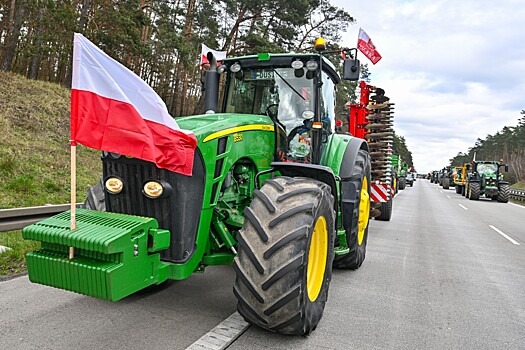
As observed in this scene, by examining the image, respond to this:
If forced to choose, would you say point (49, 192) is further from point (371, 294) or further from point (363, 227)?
point (371, 294)

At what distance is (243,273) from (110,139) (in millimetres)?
1325

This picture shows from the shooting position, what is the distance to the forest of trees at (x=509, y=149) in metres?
67.2

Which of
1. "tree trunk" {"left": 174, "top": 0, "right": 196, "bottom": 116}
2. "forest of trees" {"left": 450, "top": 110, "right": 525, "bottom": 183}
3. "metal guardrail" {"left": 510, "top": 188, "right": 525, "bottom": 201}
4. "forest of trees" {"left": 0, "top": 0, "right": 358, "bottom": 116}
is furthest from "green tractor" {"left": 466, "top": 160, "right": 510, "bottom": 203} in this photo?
"forest of trees" {"left": 450, "top": 110, "right": 525, "bottom": 183}

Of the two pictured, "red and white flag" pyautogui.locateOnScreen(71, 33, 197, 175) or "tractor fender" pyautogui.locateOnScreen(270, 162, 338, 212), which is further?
"tractor fender" pyautogui.locateOnScreen(270, 162, 338, 212)

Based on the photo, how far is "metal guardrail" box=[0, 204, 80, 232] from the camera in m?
5.06

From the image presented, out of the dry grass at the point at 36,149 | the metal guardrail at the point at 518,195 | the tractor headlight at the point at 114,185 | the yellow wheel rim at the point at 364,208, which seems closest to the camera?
the tractor headlight at the point at 114,185

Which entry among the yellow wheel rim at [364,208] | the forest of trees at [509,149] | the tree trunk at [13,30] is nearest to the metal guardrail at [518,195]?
the yellow wheel rim at [364,208]

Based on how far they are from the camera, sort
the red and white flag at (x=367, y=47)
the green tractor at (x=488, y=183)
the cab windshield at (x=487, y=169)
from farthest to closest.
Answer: the cab windshield at (x=487, y=169), the green tractor at (x=488, y=183), the red and white flag at (x=367, y=47)

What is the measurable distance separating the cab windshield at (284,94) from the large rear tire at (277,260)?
1.49 m

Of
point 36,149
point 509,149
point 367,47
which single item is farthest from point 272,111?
point 509,149

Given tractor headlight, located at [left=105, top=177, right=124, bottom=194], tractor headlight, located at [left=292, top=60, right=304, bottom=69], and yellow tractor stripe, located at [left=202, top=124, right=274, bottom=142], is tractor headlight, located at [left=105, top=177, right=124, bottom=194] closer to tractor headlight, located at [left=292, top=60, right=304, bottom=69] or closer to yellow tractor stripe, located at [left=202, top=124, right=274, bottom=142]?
yellow tractor stripe, located at [left=202, top=124, right=274, bottom=142]

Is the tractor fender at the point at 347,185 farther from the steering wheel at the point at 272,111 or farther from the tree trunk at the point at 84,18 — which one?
the tree trunk at the point at 84,18

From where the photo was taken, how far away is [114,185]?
3293 mm

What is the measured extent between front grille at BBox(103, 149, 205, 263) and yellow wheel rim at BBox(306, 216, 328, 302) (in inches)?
40.7
